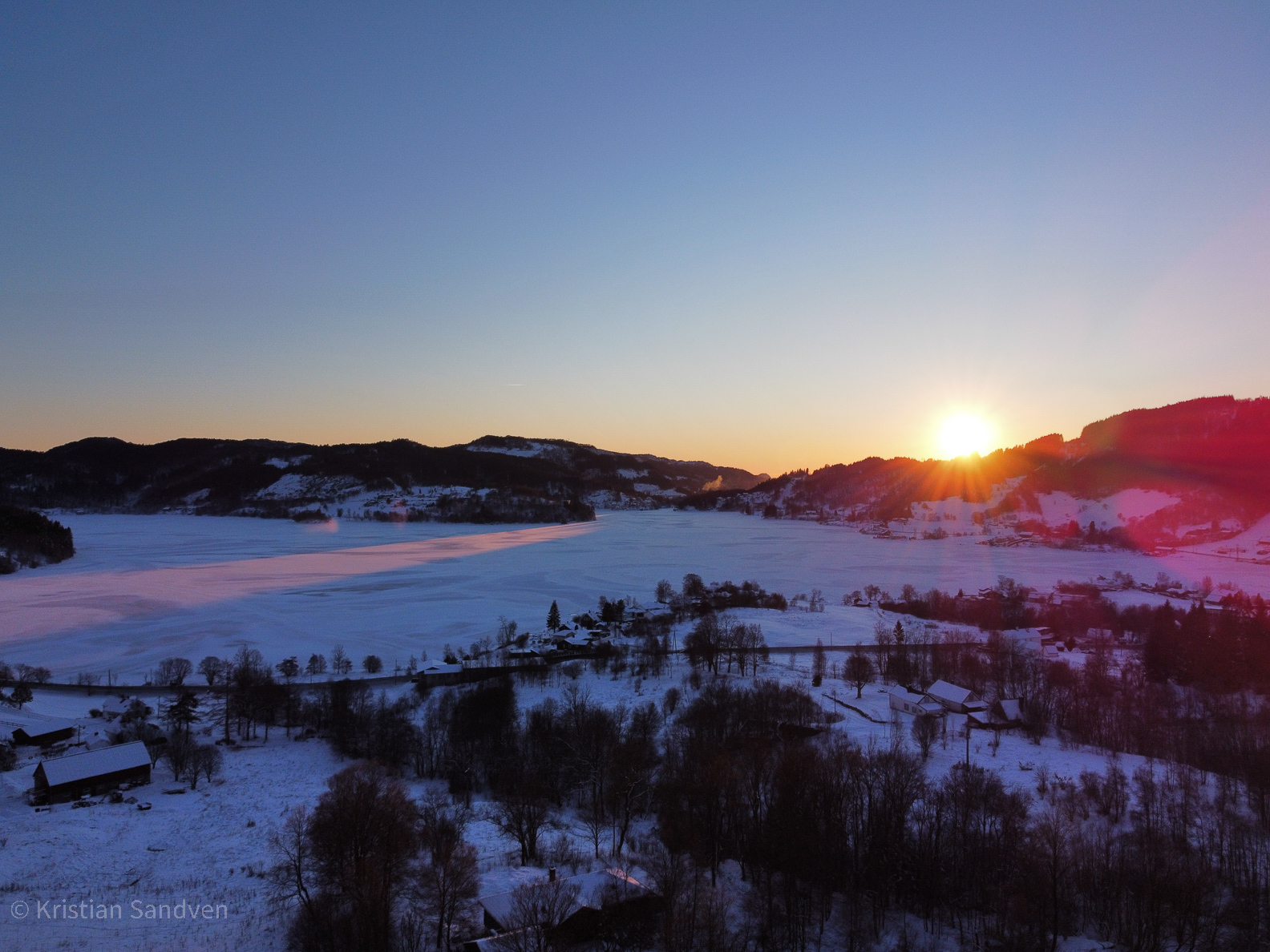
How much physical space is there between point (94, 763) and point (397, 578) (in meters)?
38.3

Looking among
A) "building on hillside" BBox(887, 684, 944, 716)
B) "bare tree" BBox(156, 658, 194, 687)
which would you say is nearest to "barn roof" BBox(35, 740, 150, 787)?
"bare tree" BBox(156, 658, 194, 687)

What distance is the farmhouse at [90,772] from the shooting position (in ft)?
57.4

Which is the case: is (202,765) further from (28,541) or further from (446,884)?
(28,541)

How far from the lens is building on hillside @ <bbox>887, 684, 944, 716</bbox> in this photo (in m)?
22.9

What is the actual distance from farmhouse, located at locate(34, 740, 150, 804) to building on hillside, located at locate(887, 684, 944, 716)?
22878mm

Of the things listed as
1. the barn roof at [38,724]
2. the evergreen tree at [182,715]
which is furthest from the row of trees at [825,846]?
the barn roof at [38,724]

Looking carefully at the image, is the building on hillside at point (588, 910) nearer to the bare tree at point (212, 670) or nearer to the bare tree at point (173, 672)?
the bare tree at point (212, 670)

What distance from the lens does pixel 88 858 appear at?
13.7 metres

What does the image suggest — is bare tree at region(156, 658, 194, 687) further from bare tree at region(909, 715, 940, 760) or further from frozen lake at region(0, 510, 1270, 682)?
bare tree at region(909, 715, 940, 760)

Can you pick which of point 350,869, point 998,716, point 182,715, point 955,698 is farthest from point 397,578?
point 350,869

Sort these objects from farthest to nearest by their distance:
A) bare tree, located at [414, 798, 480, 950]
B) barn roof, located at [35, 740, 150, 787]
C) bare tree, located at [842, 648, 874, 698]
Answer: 1. bare tree, located at [842, 648, 874, 698]
2. barn roof, located at [35, 740, 150, 787]
3. bare tree, located at [414, 798, 480, 950]

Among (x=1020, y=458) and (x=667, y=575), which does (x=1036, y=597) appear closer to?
(x=667, y=575)

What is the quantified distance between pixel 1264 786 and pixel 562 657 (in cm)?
2468

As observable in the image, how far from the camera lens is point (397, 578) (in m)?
56.4
